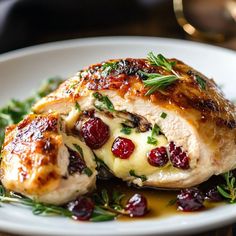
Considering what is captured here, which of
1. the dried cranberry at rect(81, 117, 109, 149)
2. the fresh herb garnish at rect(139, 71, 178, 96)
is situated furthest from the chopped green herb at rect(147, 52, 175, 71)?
the dried cranberry at rect(81, 117, 109, 149)

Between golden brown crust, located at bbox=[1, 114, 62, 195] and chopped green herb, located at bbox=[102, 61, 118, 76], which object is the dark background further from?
golden brown crust, located at bbox=[1, 114, 62, 195]

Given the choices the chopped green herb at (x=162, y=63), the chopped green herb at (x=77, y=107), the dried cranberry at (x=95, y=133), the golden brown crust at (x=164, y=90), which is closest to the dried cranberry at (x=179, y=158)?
the golden brown crust at (x=164, y=90)

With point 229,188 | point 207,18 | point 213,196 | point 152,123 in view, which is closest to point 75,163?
point 152,123

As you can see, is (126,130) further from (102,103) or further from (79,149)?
(79,149)

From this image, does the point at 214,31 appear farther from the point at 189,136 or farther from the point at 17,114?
the point at 189,136

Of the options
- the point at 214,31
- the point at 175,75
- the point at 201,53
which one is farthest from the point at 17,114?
the point at 214,31
